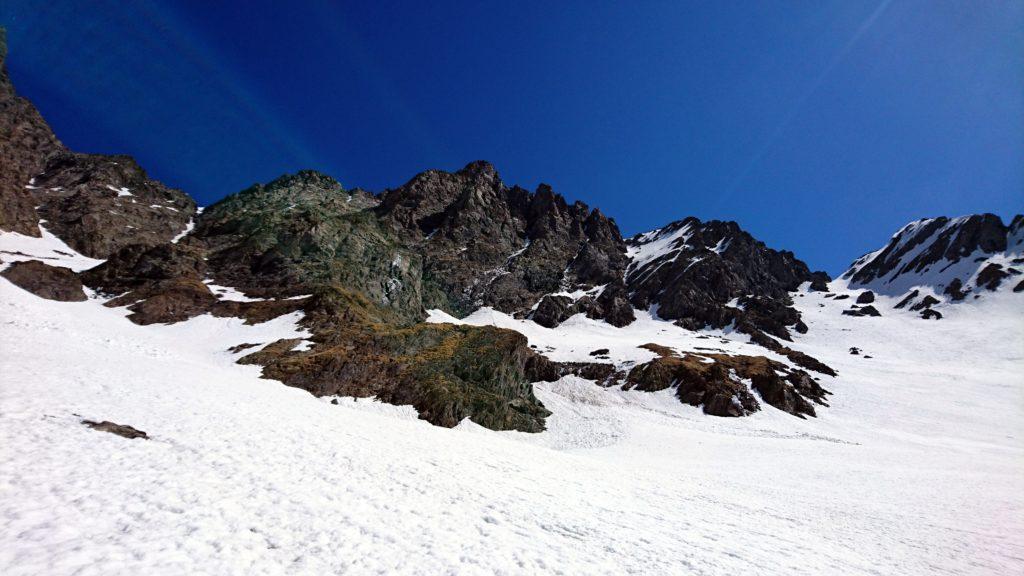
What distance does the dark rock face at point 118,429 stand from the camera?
36.8ft

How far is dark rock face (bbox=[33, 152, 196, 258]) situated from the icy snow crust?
56209mm

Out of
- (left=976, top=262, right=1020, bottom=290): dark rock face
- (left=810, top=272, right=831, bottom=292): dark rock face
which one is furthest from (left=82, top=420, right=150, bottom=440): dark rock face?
(left=810, top=272, right=831, bottom=292): dark rock face

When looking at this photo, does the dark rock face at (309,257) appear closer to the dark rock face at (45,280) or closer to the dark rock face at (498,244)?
the dark rock face at (45,280)

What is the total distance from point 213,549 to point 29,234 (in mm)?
101095

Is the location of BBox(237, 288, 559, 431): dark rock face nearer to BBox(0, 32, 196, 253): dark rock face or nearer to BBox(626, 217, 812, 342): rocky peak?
BBox(0, 32, 196, 253): dark rock face

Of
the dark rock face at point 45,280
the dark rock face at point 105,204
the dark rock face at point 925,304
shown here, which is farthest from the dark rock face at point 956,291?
the dark rock face at point 105,204

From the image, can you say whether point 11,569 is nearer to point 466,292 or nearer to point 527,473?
point 527,473

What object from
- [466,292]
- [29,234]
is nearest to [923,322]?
[466,292]

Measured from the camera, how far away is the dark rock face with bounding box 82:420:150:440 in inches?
441

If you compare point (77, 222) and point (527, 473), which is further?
point (77, 222)

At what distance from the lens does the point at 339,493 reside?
405 inches

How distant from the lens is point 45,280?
4378 centimetres

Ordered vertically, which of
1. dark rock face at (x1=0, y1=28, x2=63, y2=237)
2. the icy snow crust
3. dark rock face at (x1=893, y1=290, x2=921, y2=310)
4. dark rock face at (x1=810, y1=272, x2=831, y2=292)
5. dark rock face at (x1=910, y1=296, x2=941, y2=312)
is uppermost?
dark rock face at (x1=810, y1=272, x2=831, y2=292)

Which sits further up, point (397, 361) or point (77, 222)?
point (77, 222)
